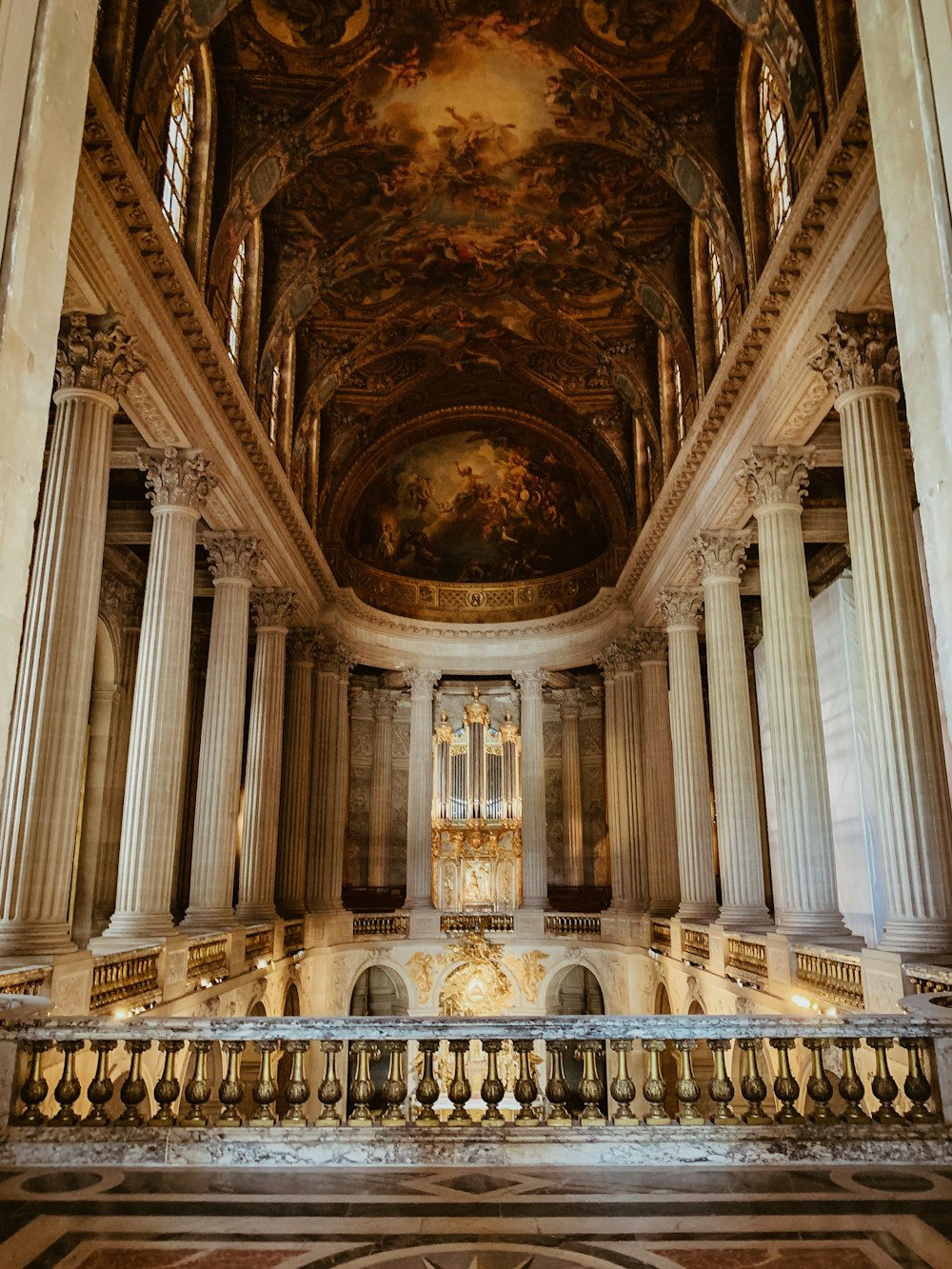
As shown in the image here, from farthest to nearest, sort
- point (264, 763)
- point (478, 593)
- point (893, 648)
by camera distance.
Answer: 1. point (478, 593)
2. point (264, 763)
3. point (893, 648)

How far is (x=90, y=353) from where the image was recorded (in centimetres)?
1148

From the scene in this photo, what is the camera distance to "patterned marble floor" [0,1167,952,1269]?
4.02m

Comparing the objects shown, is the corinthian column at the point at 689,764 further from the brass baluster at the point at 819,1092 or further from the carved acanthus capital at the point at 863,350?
the brass baluster at the point at 819,1092

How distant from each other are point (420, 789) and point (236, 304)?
558 inches

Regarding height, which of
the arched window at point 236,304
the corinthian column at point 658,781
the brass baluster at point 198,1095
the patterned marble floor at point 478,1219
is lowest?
the patterned marble floor at point 478,1219

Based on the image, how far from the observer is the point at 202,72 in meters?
15.6

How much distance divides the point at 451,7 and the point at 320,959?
19709mm

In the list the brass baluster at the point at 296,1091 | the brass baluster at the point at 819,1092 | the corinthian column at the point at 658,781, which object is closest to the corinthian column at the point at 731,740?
the corinthian column at the point at 658,781

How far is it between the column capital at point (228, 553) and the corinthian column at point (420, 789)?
1002 cm

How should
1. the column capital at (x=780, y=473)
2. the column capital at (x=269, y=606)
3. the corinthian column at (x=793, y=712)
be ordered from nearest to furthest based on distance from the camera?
the corinthian column at (x=793, y=712), the column capital at (x=780, y=473), the column capital at (x=269, y=606)

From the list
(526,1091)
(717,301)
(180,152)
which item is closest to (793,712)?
(717,301)

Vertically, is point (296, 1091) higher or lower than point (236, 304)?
lower

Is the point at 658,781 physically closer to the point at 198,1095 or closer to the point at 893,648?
the point at 893,648

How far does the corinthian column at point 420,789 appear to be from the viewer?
26.7 metres
